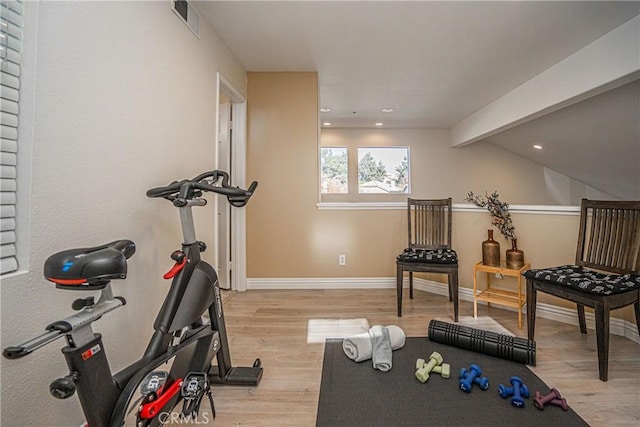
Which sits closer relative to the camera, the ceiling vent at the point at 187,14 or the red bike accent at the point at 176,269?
the red bike accent at the point at 176,269

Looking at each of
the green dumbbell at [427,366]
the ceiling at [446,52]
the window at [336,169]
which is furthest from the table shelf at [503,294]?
the window at [336,169]

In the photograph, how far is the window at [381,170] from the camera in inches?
243

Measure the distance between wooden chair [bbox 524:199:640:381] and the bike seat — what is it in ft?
7.82

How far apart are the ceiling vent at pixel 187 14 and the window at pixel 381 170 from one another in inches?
174

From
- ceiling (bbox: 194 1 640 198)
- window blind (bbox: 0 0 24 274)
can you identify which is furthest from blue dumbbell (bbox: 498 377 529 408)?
ceiling (bbox: 194 1 640 198)

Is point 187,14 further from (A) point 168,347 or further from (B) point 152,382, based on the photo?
(B) point 152,382

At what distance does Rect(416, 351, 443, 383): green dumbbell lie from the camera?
1653 mm

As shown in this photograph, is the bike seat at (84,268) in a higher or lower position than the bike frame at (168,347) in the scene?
higher

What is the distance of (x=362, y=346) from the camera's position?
6.19 ft

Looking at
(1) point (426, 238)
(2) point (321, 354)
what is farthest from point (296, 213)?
(2) point (321, 354)

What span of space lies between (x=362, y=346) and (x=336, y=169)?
4.65 m

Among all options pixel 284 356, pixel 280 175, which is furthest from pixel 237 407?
pixel 280 175

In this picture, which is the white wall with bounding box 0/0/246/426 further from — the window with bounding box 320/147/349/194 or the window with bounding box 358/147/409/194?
the window with bounding box 358/147/409/194

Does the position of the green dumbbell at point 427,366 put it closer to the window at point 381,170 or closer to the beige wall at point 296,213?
the beige wall at point 296,213
